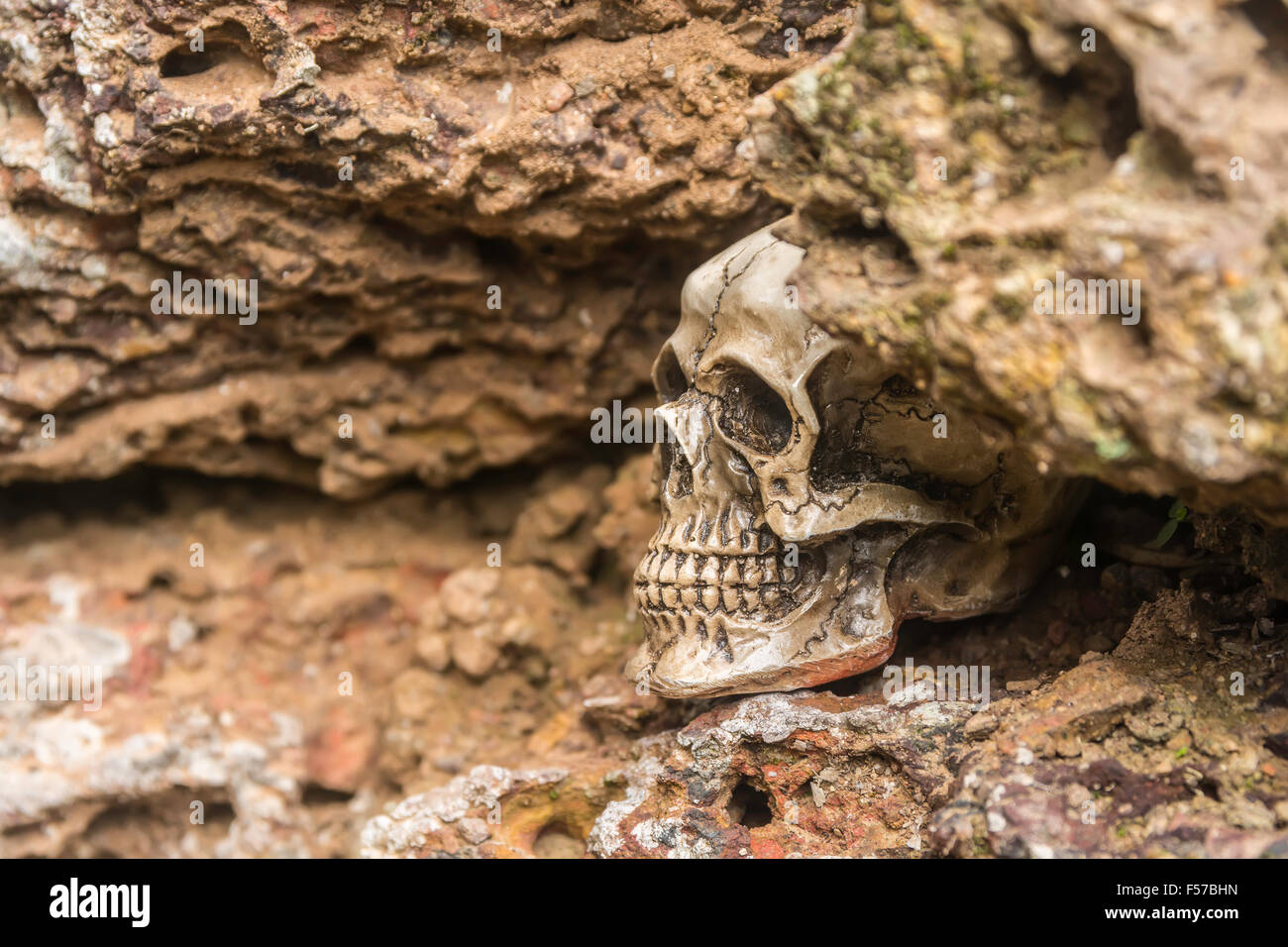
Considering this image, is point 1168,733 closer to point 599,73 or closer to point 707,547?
point 707,547

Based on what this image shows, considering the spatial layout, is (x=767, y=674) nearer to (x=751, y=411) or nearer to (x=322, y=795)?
(x=751, y=411)

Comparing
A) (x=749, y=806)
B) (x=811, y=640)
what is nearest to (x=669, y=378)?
(x=811, y=640)

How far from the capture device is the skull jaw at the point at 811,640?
7.92 ft

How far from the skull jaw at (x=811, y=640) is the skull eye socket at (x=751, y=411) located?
286 mm

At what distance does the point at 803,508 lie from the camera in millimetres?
2336

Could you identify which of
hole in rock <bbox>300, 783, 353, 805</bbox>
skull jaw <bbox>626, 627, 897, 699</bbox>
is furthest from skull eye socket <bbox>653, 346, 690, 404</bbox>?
hole in rock <bbox>300, 783, 353, 805</bbox>

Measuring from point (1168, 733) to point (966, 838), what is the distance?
45 cm

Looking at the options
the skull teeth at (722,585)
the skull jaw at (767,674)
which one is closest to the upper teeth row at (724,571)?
the skull teeth at (722,585)

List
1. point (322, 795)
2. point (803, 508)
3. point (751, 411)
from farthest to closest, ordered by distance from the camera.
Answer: point (322, 795)
point (751, 411)
point (803, 508)

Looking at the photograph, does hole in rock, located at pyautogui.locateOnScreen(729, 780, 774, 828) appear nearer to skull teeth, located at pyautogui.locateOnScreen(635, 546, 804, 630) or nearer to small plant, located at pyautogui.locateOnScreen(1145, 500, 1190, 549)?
skull teeth, located at pyautogui.locateOnScreen(635, 546, 804, 630)

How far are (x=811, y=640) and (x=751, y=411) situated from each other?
543 millimetres

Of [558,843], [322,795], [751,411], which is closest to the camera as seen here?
[751,411]

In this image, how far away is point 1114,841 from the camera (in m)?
1.89
